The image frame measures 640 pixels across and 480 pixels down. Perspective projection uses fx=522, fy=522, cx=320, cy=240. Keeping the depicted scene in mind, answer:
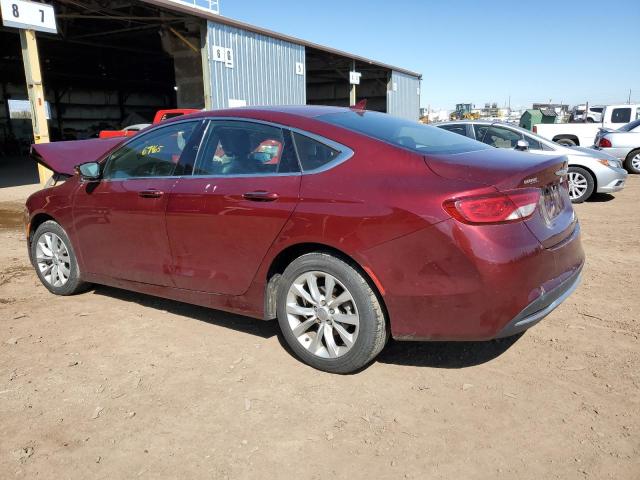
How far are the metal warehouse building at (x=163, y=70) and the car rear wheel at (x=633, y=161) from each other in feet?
35.4

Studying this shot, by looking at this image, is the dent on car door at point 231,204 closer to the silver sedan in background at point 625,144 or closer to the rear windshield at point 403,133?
the rear windshield at point 403,133

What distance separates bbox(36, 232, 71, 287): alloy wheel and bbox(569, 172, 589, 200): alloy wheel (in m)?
8.42

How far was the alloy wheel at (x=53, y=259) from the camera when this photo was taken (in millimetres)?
4629

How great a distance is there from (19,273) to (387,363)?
167 inches

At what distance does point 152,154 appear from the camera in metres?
3.96

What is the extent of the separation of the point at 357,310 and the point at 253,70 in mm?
14629

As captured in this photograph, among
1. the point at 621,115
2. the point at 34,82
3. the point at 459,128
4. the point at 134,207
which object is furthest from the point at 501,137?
the point at 621,115

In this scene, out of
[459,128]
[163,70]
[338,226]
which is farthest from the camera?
[163,70]

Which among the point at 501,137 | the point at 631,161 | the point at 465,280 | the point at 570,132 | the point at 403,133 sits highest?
the point at 403,133

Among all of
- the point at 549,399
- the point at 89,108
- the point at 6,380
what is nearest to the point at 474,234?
the point at 549,399

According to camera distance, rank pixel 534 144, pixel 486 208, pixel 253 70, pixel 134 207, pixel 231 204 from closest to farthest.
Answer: pixel 486 208 < pixel 231 204 < pixel 134 207 < pixel 534 144 < pixel 253 70

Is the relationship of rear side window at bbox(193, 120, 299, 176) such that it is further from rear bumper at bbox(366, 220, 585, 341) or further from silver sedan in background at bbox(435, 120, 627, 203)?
silver sedan in background at bbox(435, 120, 627, 203)

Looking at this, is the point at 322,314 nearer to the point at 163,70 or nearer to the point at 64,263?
the point at 64,263

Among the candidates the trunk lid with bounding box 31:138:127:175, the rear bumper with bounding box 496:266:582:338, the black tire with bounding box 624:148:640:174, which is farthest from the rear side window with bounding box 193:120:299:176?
the black tire with bounding box 624:148:640:174
